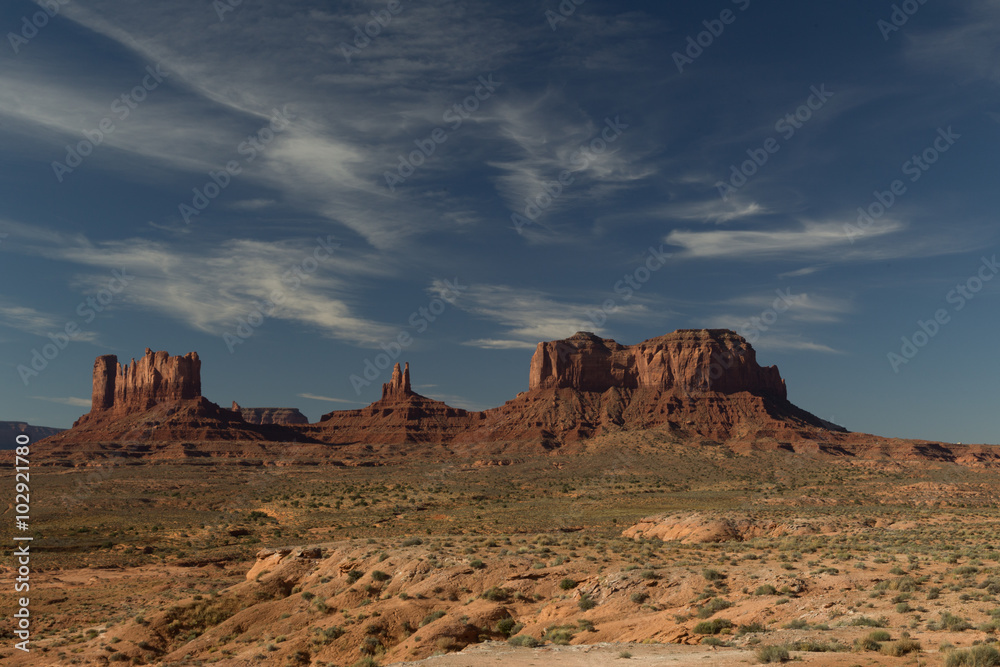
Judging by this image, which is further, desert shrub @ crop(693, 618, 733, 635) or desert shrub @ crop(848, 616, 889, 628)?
desert shrub @ crop(693, 618, 733, 635)

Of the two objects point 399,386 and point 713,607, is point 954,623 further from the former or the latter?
point 399,386

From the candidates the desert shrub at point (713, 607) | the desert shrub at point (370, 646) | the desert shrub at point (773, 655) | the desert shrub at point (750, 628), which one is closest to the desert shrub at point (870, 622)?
the desert shrub at point (750, 628)

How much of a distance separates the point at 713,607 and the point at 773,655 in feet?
16.6

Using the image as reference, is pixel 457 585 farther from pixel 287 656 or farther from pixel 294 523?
pixel 294 523

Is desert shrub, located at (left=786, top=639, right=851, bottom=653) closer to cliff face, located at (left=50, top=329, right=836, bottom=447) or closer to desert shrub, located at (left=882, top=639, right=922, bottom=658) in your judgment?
desert shrub, located at (left=882, top=639, right=922, bottom=658)

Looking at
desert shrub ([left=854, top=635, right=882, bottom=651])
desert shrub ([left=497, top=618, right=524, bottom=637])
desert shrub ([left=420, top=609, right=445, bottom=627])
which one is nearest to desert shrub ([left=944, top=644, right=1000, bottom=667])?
desert shrub ([left=854, top=635, right=882, bottom=651])

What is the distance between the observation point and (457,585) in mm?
21484

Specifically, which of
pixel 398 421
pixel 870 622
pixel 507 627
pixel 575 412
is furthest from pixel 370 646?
pixel 398 421

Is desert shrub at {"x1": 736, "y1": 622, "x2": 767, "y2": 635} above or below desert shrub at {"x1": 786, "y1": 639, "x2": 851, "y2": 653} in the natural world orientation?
below

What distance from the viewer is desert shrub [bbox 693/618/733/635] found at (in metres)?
14.9

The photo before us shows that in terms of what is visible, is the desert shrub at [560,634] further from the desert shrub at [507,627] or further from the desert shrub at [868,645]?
the desert shrub at [868,645]

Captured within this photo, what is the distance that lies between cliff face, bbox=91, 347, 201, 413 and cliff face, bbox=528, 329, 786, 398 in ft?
303

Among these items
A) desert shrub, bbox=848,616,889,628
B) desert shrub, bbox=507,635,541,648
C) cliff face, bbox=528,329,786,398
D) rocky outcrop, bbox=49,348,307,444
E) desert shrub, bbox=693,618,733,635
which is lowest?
desert shrub, bbox=507,635,541,648

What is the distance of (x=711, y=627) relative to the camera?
15.0m
